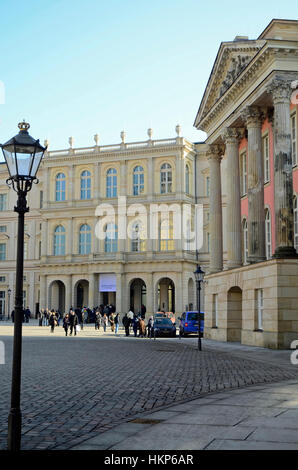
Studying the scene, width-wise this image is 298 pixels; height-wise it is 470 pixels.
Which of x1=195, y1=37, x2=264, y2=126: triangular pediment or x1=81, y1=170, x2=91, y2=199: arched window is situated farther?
x1=81, y1=170, x2=91, y2=199: arched window

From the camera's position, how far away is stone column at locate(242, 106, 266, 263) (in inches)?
1158

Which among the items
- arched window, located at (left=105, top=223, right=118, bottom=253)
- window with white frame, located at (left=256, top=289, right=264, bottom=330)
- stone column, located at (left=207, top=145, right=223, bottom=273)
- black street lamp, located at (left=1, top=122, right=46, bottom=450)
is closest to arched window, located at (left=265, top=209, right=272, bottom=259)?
stone column, located at (left=207, top=145, right=223, bottom=273)

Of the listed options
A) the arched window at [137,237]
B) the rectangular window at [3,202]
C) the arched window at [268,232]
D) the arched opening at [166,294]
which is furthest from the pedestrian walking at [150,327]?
the rectangular window at [3,202]

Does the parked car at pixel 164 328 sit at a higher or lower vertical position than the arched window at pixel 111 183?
lower

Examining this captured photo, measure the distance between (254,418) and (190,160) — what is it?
6221cm

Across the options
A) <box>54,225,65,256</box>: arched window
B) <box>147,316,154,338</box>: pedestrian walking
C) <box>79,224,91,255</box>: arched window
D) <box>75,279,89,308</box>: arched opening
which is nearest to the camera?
<box>147,316,154,338</box>: pedestrian walking

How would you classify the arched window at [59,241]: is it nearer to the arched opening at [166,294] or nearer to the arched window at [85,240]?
the arched window at [85,240]

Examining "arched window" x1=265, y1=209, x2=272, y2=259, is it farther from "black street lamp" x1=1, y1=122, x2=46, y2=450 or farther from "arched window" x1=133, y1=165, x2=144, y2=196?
"arched window" x1=133, y1=165, x2=144, y2=196

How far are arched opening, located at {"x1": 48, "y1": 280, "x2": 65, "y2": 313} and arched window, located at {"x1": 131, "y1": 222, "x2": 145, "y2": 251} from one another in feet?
38.7

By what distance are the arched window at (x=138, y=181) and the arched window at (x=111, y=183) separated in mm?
2478

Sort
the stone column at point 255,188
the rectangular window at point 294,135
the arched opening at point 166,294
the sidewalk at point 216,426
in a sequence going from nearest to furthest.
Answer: the sidewalk at point 216,426 < the rectangular window at point 294,135 < the stone column at point 255,188 < the arched opening at point 166,294

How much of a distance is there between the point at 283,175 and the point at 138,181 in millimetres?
44586

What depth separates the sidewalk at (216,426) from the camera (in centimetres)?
700
